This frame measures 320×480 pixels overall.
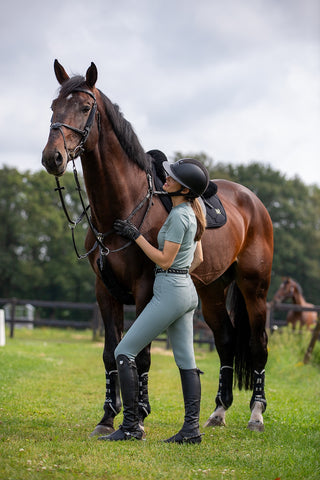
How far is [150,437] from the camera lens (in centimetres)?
465

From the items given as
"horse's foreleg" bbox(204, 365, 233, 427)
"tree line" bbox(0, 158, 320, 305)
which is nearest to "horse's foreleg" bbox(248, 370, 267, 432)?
"horse's foreleg" bbox(204, 365, 233, 427)

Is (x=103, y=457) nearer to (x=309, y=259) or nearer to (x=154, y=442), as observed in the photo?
(x=154, y=442)

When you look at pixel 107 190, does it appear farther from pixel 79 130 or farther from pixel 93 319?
pixel 93 319

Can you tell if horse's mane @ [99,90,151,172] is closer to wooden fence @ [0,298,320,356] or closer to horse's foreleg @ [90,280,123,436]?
Result: horse's foreleg @ [90,280,123,436]

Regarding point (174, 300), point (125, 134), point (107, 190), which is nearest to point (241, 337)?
point (174, 300)

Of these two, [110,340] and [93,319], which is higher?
[110,340]

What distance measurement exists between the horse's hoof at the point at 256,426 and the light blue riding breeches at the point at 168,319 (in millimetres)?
1554

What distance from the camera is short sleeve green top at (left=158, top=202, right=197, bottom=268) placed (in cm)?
412

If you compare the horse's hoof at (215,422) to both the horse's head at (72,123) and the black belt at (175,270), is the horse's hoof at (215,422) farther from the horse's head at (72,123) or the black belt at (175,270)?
the horse's head at (72,123)

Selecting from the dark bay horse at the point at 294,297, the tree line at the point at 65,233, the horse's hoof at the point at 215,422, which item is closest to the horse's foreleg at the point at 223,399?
the horse's hoof at the point at 215,422

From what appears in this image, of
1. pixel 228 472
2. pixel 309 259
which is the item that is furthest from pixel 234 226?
pixel 309 259

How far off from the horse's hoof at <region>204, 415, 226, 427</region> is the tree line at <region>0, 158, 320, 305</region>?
115 ft

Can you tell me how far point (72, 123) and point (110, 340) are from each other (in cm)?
187

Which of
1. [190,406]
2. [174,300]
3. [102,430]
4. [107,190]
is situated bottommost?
[102,430]
